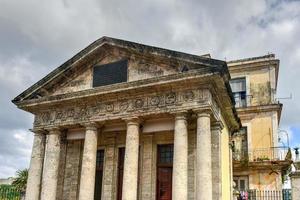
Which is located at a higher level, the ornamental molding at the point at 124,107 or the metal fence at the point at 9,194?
the ornamental molding at the point at 124,107

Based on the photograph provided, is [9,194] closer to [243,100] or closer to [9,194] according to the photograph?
[9,194]

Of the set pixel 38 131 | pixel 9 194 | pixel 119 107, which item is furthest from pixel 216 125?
pixel 9 194

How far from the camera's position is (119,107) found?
1523 centimetres

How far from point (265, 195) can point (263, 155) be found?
9.24 feet

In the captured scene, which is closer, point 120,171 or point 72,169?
point 120,171

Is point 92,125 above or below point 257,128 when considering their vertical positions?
below

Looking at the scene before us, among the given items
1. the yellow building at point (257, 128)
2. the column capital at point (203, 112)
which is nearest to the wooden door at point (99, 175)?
the column capital at point (203, 112)

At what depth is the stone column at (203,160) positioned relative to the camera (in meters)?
12.7

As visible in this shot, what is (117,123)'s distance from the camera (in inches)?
628

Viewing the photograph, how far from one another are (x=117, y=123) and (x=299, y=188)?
7.72m

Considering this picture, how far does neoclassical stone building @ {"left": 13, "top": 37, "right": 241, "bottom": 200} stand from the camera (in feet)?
44.4

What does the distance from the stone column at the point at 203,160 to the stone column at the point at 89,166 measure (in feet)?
15.1

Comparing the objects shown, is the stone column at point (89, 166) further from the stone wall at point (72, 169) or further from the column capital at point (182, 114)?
the column capital at point (182, 114)

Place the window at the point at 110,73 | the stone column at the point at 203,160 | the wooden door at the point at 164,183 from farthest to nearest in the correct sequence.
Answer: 1. the window at the point at 110,73
2. the wooden door at the point at 164,183
3. the stone column at the point at 203,160
